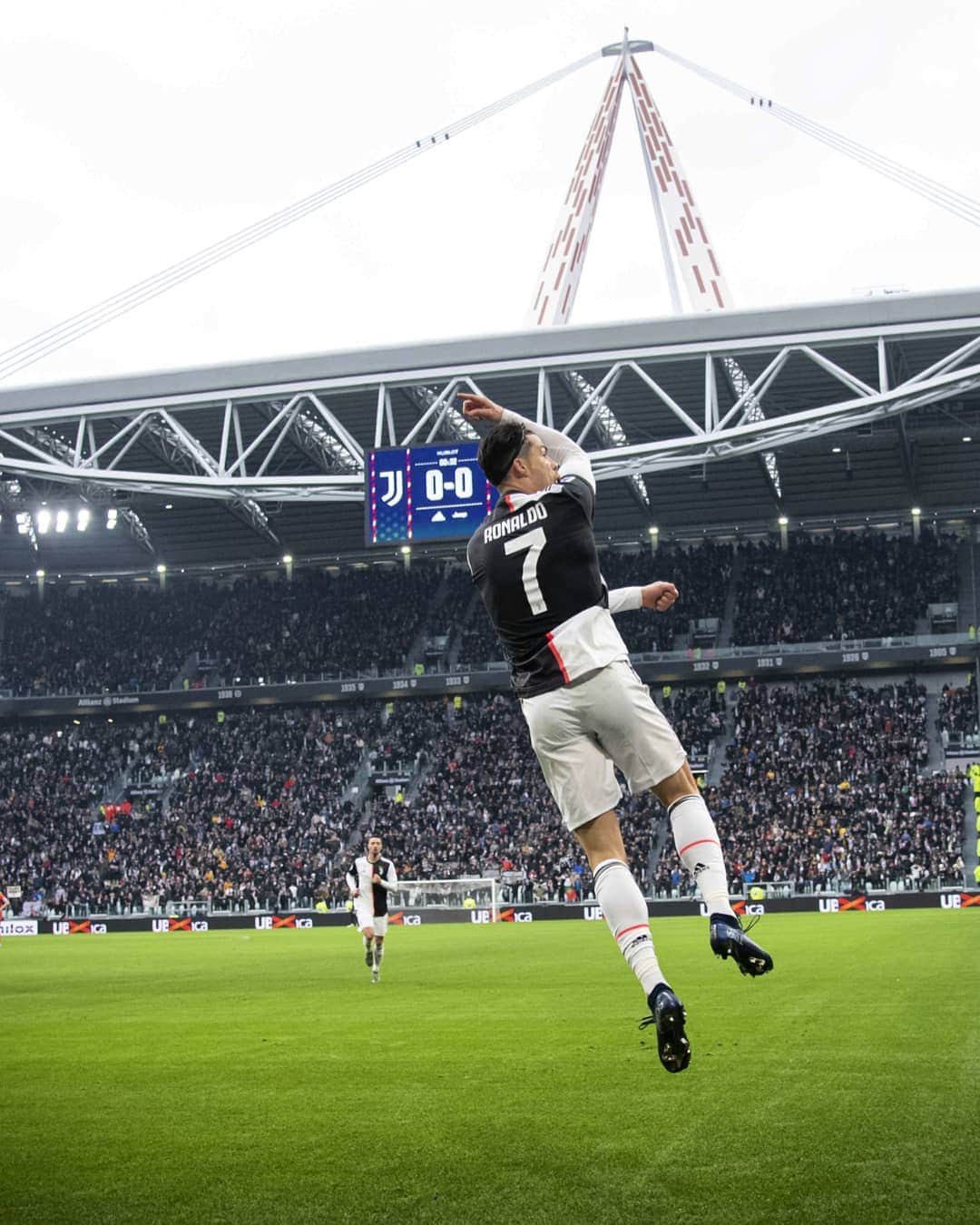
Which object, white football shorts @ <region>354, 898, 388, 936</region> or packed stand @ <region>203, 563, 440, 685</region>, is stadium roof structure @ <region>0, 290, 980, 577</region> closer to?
packed stand @ <region>203, 563, 440, 685</region>

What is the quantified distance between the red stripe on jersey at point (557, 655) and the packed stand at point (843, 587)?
44954 mm

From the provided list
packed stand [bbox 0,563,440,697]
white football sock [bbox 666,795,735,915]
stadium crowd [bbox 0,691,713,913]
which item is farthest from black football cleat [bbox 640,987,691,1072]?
packed stand [bbox 0,563,440,697]

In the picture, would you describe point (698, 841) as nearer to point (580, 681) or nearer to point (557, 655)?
point (580, 681)

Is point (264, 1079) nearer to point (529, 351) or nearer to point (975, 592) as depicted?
point (529, 351)

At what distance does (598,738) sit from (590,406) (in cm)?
3182

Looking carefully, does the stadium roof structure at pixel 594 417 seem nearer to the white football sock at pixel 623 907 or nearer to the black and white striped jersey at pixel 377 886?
the black and white striped jersey at pixel 377 886

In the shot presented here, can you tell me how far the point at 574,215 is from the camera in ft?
150

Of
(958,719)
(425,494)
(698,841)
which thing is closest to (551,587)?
(698,841)

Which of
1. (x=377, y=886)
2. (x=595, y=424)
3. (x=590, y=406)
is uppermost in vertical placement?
(x=595, y=424)

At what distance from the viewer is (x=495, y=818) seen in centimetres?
4838

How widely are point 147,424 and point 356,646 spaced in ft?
57.6

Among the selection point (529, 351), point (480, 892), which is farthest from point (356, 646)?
point (529, 351)

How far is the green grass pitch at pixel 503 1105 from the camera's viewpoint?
4.92 metres

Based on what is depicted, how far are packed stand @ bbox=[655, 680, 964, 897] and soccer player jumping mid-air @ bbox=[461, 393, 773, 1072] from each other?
118 ft
